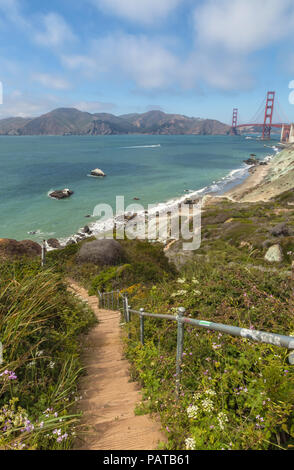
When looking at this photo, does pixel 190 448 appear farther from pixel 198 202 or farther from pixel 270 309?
pixel 198 202

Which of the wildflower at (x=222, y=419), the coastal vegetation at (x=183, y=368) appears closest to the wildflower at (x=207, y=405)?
the coastal vegetation at (x=183, y=368)

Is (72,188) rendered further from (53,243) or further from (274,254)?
(274,254)

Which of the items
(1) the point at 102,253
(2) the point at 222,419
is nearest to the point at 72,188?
(1) the point at 102,253

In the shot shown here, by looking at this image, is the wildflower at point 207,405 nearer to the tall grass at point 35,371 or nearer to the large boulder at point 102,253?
the tall grass at point 35,371

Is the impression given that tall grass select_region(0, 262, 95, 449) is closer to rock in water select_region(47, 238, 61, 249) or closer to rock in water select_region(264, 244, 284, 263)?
rock in water select_region(264, 244, 284, 263)

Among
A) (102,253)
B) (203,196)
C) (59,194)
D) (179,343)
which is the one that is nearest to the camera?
(179,343)

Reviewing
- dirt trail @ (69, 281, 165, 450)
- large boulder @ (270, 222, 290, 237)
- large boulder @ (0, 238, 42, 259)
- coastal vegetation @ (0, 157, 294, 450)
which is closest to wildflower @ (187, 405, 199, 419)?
coastal vegetation @ (0, 157, 294, 450)
